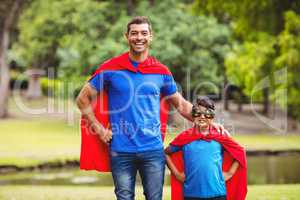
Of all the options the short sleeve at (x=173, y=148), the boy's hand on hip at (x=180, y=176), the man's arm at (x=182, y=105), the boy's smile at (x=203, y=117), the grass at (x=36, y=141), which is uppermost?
the man's arm at (x=182, y=105)

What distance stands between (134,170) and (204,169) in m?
0.66

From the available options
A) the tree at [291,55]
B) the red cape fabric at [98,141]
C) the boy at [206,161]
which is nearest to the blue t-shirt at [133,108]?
the red cape fabric at [98,141]

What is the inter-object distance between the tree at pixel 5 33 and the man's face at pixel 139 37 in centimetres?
2909

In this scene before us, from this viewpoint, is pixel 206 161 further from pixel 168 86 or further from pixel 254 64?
pixel 254 64

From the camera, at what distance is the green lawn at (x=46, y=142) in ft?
57.3

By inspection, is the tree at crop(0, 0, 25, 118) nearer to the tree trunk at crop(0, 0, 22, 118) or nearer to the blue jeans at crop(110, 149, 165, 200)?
the tree trunk at crop(0, 0, 22, 118)

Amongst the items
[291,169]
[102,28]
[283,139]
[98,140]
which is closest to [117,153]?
[98,140]

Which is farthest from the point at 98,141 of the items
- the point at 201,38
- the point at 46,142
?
the point at 201,38

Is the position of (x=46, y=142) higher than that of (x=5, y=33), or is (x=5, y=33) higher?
(x=5, y=33)

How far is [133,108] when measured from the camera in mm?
5309

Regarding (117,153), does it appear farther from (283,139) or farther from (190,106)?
(283,139)

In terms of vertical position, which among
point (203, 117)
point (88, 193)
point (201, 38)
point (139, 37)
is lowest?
point (88, 193)

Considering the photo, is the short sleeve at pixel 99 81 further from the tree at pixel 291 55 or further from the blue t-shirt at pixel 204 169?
the tree at pixel 291 55

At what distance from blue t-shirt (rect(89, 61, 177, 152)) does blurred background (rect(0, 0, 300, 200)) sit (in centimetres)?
914
